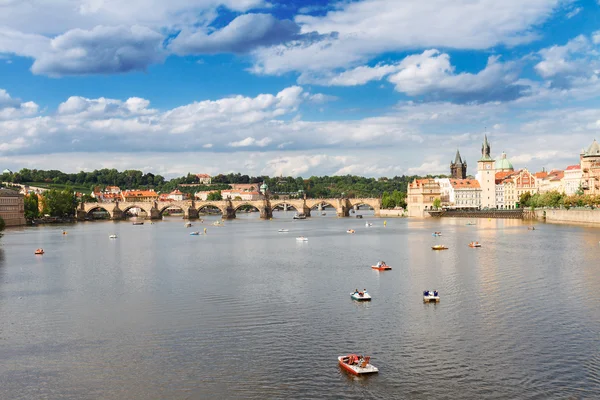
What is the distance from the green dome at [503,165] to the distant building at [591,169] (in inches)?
2117

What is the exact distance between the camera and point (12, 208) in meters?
127

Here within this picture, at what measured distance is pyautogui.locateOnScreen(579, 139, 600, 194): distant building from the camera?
129m

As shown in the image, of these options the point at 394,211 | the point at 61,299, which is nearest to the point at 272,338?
the point at 61,299

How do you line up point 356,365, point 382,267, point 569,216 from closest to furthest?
point 356,365 → point 382,267 → point 569,216

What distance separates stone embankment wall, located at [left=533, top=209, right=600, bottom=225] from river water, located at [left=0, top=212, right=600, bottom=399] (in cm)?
4973

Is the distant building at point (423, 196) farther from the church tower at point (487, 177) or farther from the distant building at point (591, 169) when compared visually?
the distant building at point (591, 169)

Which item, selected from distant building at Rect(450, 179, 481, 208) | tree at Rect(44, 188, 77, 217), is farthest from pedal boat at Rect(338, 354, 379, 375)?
distant building at Rect(450, 179, 481, 208)

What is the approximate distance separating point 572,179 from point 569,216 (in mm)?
39841

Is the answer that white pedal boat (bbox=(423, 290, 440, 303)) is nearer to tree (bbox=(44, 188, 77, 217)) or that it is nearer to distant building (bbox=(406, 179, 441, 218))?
distant building (bbox=(406, 179, 441, 218))

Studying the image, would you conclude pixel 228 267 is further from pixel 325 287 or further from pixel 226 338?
pixel 226 338

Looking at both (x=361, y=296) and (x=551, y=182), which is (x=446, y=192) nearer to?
(x=551, y=182)

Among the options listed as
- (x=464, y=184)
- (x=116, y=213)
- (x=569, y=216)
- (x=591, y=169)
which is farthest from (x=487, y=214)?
(x=116, y=213)

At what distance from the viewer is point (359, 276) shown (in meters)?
45.9

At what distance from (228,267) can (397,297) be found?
18.8m
